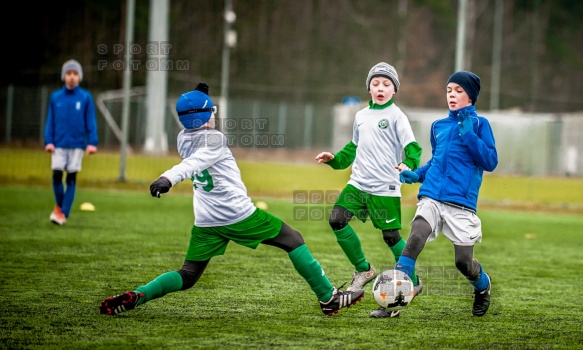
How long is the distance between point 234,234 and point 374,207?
1.59 m

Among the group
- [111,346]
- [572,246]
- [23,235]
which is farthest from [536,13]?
[111,346]

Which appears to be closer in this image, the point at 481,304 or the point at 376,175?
the point at 481,304

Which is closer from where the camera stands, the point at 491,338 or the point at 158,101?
the point at 491,338

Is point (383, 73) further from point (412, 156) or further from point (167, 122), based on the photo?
point (167, 122)

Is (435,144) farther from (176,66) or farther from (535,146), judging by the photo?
(176,66)

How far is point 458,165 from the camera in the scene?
643cm

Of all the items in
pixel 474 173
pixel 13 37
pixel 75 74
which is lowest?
pixel 474 173

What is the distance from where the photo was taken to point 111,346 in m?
5.30

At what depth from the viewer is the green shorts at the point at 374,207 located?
290 inches

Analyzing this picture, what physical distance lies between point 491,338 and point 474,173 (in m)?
1.23

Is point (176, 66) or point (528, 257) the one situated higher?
point (176, 66)

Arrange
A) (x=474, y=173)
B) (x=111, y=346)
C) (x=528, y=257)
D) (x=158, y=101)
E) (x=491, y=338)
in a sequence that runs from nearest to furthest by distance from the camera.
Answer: (x=111, y=346)
(x=491, y=338)
(x=474, y=173)
(x=528, y=257)
(x=158, y=101)

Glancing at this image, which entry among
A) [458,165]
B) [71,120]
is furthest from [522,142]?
[458,165]

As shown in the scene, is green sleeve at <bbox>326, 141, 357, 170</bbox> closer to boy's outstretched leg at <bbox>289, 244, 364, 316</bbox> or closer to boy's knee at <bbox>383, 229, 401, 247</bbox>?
boy's knee at <bbox>383, 229, 401, 247</bbox>
